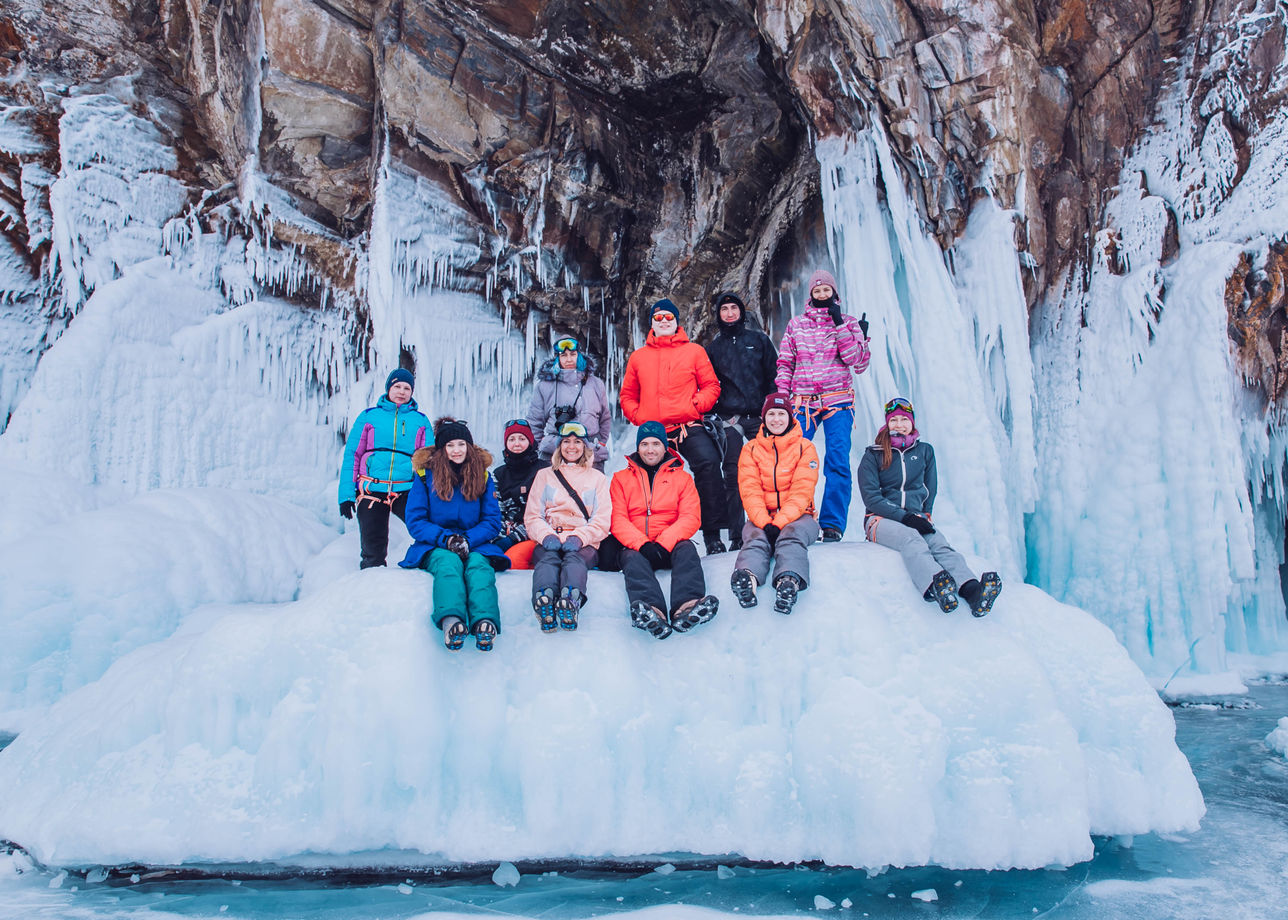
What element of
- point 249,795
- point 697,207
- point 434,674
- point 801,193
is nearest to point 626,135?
point 697,207

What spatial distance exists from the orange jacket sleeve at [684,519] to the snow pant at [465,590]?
0.92 meters

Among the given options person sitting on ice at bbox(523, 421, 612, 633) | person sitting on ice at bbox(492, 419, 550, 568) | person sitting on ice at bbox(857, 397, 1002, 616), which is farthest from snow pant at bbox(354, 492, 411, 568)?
person sitting on ice at bbox(857, 397, 1002, 616)

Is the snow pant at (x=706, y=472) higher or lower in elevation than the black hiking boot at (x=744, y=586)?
higher

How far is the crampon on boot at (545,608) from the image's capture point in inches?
141

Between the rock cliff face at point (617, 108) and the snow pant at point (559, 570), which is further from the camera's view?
the rock cliff face at point (617, 108)

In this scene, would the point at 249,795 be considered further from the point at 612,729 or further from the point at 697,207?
the point at 697,207

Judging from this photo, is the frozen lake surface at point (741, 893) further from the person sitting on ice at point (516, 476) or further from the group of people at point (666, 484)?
the person sitting on ice at point (516, 476)

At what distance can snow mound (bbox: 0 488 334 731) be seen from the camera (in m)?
5.77

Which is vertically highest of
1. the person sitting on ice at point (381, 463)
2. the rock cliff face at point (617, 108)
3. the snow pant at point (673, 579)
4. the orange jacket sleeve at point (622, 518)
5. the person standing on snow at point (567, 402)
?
the rock cliff face at point (617, 108)

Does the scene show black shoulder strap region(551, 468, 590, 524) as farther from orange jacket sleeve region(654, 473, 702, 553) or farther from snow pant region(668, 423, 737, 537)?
snow pant region(668, 423, 737, 537)

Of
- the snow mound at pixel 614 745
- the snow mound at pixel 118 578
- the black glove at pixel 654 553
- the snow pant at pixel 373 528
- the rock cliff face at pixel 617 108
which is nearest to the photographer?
the snow mound at pixel 614 745

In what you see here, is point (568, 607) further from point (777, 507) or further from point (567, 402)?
point (567, 402)

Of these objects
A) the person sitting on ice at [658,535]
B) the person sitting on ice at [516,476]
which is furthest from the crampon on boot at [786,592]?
the person sitting on ice at [516,476]

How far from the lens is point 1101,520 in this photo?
7938mm
